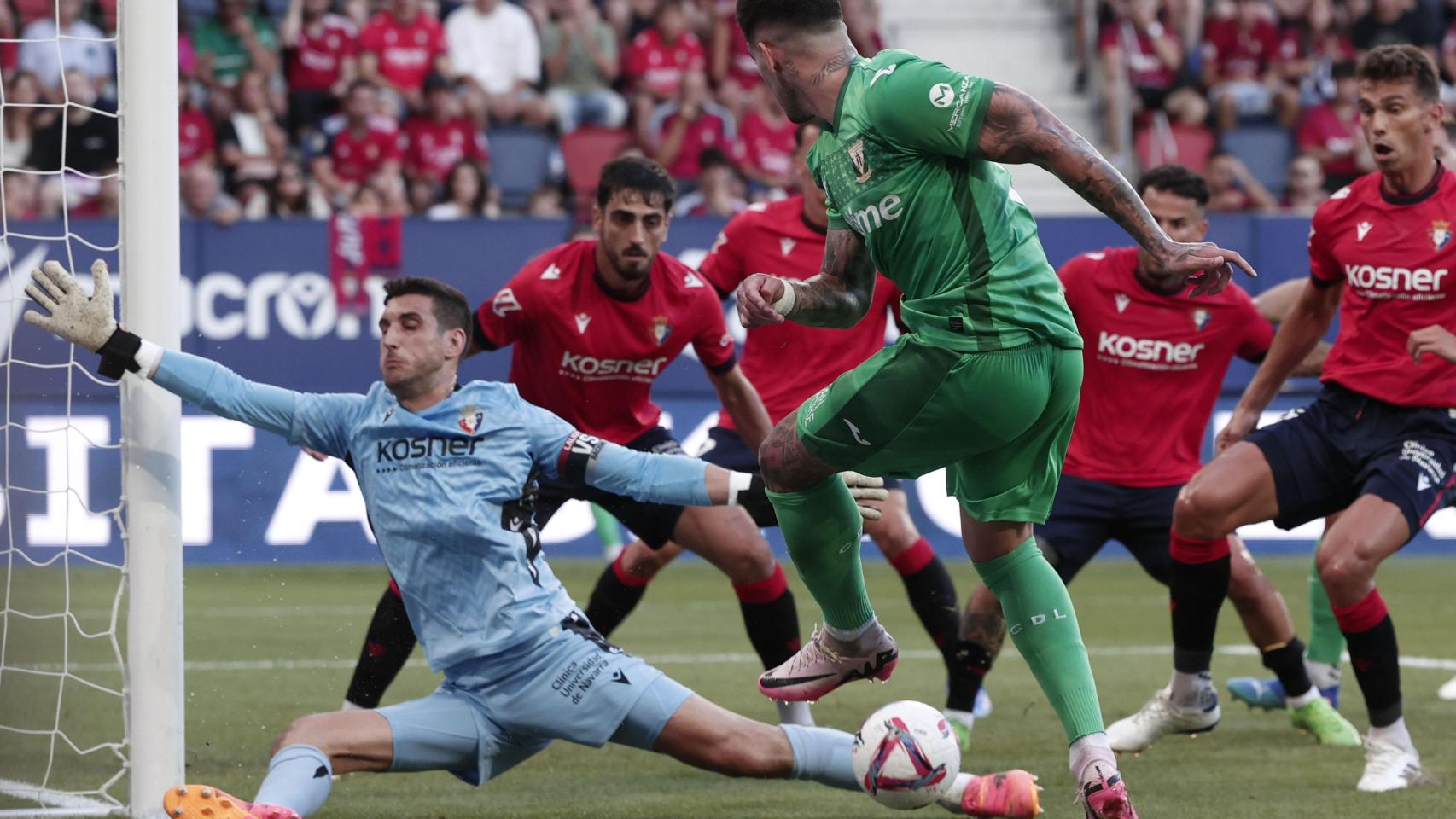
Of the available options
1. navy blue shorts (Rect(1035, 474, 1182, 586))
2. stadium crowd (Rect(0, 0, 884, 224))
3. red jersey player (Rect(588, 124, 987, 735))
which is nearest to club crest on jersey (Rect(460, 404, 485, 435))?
red jersey player (Rect(588, 124, 987, 735))

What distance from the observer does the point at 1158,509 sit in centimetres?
724

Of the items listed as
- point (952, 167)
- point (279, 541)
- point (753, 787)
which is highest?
point (952, 167)

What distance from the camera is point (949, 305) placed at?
14.9 ft

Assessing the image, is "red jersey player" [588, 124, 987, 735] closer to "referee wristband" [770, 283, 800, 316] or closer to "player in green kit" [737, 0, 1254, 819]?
"player in green kit" [737, 0, 1254, 819]

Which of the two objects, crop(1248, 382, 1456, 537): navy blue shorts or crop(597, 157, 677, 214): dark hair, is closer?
crop(1248, 382, 1456, 537): navy blue shorts

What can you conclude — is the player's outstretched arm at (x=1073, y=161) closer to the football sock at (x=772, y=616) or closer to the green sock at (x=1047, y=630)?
the green sock at (x=1047, y=630)

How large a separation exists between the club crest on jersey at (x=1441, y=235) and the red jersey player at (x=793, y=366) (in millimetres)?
2135

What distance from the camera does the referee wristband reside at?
4.60m

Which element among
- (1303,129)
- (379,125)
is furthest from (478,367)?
(1303,129)

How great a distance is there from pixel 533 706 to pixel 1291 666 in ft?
11.3

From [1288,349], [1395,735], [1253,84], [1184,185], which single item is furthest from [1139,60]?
[1395,735]

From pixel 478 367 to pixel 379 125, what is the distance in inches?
132

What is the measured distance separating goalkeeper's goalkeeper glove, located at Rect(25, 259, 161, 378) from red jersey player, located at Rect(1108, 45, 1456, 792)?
11.2 ft

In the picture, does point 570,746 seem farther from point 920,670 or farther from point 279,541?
point 279,541
